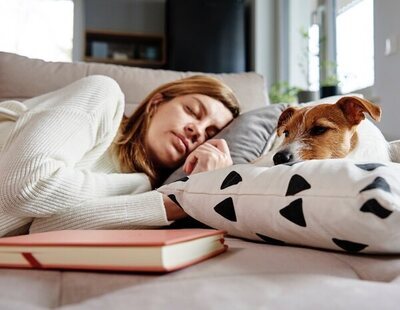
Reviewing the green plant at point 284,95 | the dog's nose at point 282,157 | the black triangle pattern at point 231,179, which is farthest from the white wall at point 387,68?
the black triangle pattern at point 231,179

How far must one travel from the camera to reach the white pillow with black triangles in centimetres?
56

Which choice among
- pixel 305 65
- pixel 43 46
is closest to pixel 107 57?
pixel 43 46

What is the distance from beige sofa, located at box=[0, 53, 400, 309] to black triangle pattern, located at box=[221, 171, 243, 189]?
0.14 metres

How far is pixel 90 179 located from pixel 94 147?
18cm

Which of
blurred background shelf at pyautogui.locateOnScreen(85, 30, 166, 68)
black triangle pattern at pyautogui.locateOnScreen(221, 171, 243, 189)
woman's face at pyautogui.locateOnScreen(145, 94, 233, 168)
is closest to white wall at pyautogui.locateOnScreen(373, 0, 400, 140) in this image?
woman's face at pyautogui.locateOnScreen(145, 94, 233, 168)

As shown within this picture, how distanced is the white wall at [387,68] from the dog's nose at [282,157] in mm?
1324

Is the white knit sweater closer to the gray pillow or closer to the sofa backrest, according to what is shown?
the gray pillow

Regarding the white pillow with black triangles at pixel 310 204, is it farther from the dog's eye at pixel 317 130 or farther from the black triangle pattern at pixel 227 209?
the dog's eye at pixel 317 130

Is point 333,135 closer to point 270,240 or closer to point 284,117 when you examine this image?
point 284,117

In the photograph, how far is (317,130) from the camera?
1232 millimetres

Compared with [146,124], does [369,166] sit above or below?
below

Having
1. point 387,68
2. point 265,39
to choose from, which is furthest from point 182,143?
point 265,39

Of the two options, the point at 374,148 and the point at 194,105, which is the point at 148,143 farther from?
the point at 374,148

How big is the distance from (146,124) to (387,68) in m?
1.63
